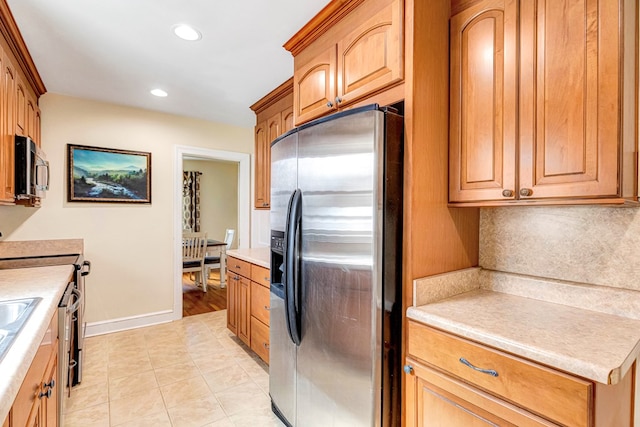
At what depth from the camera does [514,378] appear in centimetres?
100

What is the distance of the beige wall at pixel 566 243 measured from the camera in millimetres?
1255

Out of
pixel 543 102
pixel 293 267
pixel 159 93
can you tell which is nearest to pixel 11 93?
pixel 159 93

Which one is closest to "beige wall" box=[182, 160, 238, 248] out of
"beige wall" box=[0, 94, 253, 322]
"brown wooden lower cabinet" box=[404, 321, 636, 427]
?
"beige wall" box=[0, 94, 253, 322]

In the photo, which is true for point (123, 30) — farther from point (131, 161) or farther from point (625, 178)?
point (625, 178)

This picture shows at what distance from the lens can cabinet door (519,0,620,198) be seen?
105 cm

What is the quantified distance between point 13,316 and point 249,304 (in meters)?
1.56

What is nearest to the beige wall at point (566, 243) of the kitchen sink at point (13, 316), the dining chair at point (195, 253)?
the kitchen sink at point (13, 316)

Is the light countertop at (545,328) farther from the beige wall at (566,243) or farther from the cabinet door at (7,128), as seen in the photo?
the cabinet door at (7,128)

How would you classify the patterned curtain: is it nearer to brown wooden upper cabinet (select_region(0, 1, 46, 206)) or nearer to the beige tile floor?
the beige tile floor

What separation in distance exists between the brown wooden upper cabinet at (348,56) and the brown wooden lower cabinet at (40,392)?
170cm

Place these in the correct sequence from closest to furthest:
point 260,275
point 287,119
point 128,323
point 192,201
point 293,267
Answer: point 293,267 < point 260,275 < point 287,119 < point 128,323 < point 192,201

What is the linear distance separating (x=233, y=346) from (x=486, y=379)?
2457 mm

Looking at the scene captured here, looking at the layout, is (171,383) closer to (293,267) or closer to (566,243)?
(293,267)

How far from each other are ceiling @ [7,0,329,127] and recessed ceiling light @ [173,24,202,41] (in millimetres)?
36
